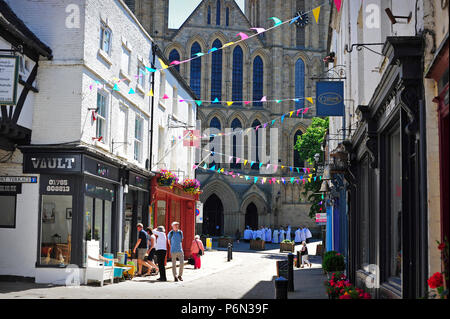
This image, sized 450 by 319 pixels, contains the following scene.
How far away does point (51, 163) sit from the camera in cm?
1435

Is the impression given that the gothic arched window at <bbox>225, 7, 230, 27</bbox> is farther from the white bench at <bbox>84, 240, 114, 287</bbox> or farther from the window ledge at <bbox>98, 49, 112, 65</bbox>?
the white bench at <bbox>84, 240, 114, 287</bbox>

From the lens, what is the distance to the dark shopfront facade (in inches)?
279

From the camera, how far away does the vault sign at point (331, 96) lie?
15.2 meters

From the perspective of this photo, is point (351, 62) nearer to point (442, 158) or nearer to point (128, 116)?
point (128, 116)

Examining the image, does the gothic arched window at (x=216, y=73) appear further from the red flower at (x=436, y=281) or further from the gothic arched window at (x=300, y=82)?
the red flower at (x=436, y=281)

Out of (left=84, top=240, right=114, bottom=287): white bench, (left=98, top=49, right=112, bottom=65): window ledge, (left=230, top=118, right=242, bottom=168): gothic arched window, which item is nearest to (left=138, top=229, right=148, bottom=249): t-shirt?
(left=84, top=240, right=114, bottom=287): white bench

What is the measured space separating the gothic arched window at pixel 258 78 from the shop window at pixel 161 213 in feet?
86.9

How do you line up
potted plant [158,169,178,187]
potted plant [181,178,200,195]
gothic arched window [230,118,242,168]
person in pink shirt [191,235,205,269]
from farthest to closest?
gothic arched window [230,118,242,168], potted plant [181,178,200,195], potted plant [158,169,178,187], person in pink shirt [191,235,205,269]

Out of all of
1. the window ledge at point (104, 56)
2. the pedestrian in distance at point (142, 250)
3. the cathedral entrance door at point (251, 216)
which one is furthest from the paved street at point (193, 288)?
the cathedral entrance door at point (251, 216)

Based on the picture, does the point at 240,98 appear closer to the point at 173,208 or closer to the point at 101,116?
the point at 173,208

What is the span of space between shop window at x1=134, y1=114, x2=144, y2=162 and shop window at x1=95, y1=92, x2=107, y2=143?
3223mm

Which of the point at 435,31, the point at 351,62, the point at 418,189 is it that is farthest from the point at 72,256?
the point at 435,31

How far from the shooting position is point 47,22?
15.0m

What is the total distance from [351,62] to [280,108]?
34235 millimetres
